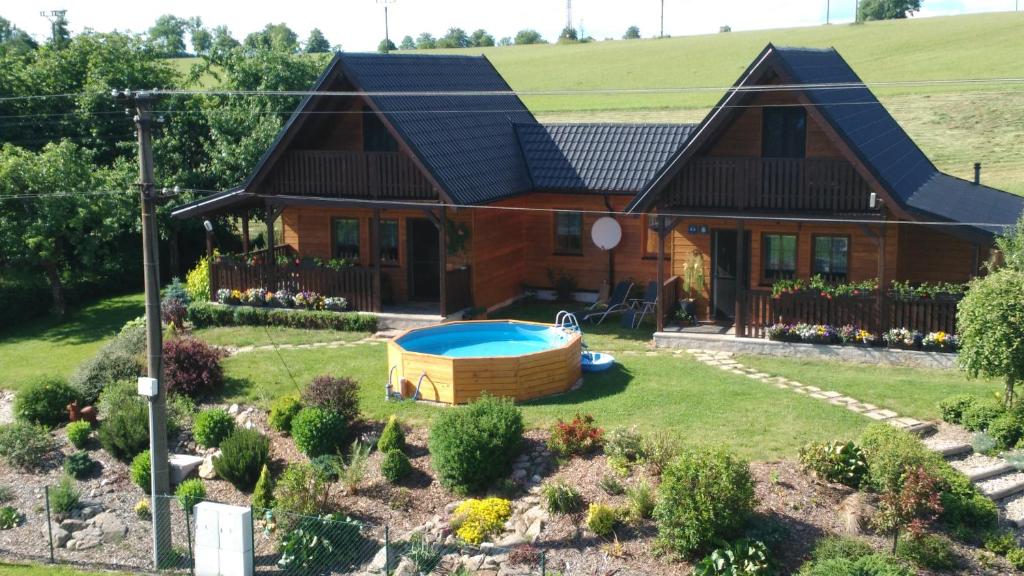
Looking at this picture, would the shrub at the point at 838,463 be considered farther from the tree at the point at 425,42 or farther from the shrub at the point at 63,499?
the tree at the point at 425,42

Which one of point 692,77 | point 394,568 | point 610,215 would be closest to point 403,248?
point 610,215

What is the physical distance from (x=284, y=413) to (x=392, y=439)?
249cm

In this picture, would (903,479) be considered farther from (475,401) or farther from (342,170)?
(342,170)

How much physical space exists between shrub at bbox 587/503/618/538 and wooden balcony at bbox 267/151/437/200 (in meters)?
12.1

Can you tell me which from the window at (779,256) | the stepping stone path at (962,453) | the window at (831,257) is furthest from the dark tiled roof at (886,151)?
the stepping stone path at (962,453)

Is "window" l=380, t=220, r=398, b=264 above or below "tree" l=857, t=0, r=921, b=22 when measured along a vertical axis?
below

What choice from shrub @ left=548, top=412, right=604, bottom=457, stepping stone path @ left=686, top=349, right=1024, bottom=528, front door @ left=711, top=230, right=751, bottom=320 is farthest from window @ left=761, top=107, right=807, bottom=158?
shrub @ left=548, top=412, right=604, bottom=457

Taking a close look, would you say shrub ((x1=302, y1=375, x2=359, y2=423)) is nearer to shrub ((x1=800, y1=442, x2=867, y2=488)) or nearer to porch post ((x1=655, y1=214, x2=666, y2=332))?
shrub ((x1=800, y1=442, x2=867, y2=488))

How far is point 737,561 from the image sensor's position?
14516 millimetres

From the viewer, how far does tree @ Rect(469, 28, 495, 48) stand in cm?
12244

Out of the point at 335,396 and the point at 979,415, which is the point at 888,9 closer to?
the point at 979,415

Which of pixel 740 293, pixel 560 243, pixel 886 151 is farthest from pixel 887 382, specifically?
pixel 560 243

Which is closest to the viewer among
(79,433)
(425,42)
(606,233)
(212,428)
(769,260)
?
(212,428)

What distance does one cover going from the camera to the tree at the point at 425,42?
367ft
